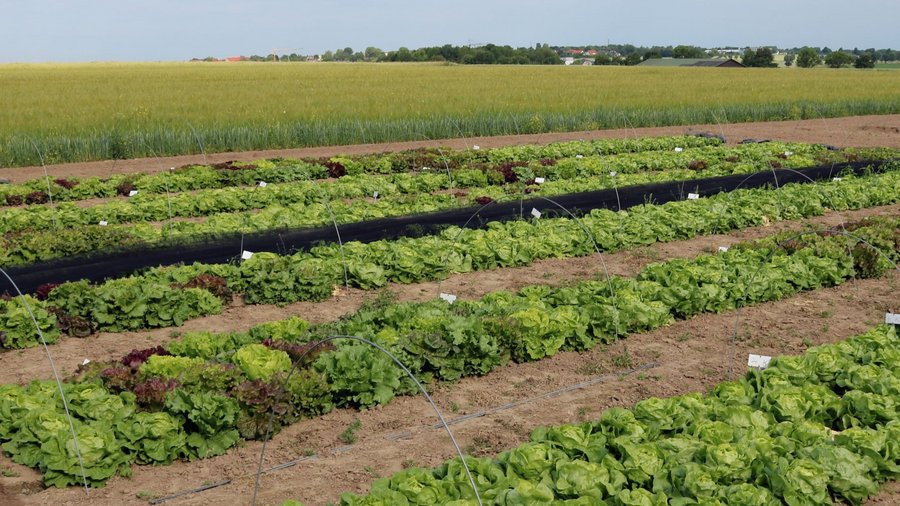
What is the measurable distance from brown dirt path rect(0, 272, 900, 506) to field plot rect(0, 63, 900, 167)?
50.9 ft

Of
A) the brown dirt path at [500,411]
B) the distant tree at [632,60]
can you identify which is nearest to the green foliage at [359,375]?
the brown dirt path at [500,411]

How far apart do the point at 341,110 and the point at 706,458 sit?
2598 centimetres

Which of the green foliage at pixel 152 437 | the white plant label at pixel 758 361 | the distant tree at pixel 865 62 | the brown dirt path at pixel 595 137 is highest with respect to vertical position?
the distant tree at pixel 865 62

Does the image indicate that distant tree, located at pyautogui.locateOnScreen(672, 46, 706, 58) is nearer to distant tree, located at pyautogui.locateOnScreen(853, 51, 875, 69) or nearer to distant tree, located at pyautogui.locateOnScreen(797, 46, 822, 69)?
distant tree, located at pyautogui.locateOnScreen(797, 46, 822, 69)

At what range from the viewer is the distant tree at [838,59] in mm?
95625

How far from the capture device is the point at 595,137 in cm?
2869

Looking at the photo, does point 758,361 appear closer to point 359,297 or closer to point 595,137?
point 359,297

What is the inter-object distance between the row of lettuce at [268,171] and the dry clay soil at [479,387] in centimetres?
648

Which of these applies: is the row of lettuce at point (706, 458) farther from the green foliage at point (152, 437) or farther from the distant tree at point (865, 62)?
the distant tree at point (865, 62)

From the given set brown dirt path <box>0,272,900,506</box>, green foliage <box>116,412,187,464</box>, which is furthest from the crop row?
green foliage <box>116,412,187,464</box>

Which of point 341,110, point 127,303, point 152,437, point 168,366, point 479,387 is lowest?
point 479,387

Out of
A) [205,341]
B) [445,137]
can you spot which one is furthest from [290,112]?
[205,341]

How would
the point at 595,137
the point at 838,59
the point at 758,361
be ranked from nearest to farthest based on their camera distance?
the point at 758,361 < the point at 595,137 < the point at 838,59

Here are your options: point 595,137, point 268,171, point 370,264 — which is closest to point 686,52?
point 595,137
